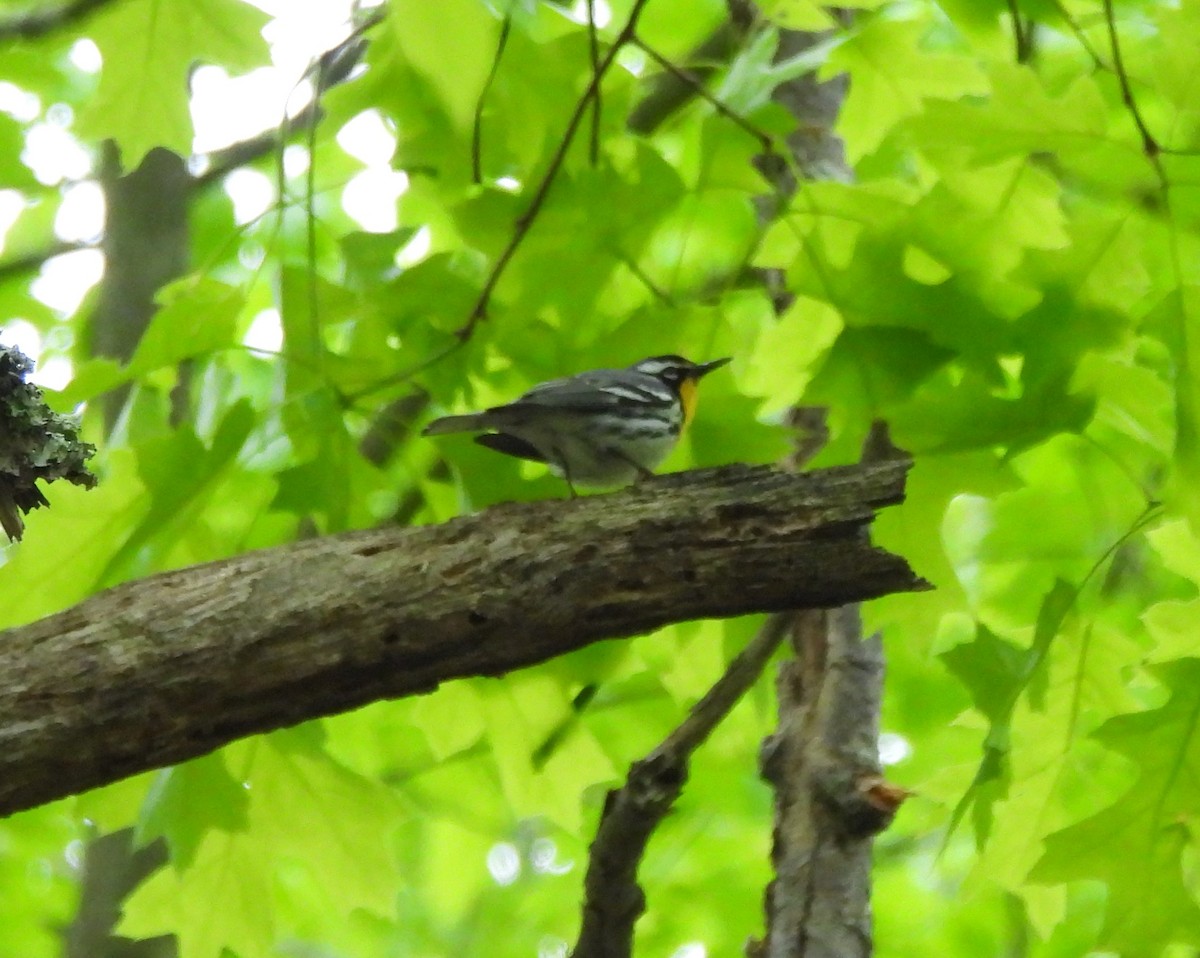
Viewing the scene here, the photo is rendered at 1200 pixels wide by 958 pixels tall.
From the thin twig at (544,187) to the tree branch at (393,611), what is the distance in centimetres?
44

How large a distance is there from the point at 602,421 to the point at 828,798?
32.6 inches

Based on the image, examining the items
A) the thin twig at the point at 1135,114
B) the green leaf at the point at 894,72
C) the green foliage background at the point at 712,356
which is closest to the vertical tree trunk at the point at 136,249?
the green foliage background at the point at 712,356

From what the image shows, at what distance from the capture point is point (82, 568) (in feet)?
5.90

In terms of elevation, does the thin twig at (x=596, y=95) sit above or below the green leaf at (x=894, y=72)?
below

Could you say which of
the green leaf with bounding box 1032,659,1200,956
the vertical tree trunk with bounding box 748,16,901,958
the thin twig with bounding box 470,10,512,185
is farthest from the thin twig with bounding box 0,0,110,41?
the green leaf with bounding box 1032,659,1200,956

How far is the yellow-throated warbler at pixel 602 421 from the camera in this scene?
2111mm

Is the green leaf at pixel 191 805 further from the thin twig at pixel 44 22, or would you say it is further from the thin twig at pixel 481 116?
the thin twig at pixel 44 22

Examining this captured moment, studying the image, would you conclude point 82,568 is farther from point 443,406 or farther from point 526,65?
point 526,65

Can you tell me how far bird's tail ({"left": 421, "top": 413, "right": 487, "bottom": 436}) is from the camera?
77.4 inches

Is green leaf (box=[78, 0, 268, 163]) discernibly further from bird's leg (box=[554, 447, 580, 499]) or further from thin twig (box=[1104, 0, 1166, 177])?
thin twig (box=[1104, 0, 1166, 177])

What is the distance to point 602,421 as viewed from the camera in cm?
239

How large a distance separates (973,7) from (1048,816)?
1.24m

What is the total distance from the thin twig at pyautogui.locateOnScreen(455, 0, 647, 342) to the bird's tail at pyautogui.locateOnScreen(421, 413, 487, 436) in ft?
0.40

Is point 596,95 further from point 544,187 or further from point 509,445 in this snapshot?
point 509,445
